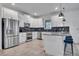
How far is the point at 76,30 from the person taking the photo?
11.4ft

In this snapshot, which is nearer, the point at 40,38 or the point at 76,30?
the point at 76,30

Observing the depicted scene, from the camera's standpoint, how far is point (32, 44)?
144 inches

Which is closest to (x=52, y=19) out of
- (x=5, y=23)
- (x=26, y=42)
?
(x=26, y=42)

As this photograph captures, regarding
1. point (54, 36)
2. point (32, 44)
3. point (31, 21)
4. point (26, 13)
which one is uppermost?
point (26, 13)

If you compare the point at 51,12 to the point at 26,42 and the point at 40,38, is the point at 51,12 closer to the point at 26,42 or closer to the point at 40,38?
the point at 40,38

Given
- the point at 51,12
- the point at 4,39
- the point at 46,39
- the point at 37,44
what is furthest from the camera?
the point at 4,39

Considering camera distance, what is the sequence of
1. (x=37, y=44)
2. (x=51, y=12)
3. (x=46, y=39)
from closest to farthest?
(x=51, y=12) → (x=37, y=44) → (x=46, y=39)

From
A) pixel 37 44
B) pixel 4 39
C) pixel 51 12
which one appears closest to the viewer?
pixel 51 12

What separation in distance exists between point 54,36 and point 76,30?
0.72 m

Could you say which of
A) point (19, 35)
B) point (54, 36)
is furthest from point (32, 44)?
point (54, 36)

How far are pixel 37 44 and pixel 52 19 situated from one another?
949 mm

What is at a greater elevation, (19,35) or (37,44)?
(19,35)

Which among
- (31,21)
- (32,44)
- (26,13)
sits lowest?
(32,44)

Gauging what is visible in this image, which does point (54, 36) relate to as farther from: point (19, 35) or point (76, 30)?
point (19, 35)
